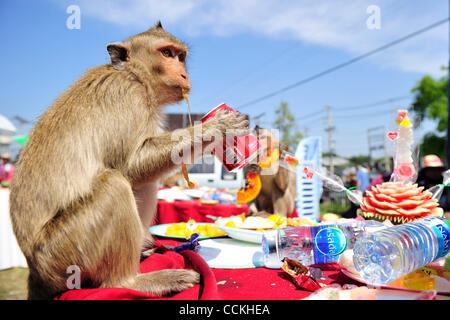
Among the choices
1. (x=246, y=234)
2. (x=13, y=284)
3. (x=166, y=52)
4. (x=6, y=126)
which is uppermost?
(x=6, y=126)

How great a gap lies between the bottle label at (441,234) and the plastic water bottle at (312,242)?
0.21 meters

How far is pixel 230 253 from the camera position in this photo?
1.54 meters

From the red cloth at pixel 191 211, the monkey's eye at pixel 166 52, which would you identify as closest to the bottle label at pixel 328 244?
the monkey's eye at pixel 166 52

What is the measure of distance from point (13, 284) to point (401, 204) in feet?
18.4

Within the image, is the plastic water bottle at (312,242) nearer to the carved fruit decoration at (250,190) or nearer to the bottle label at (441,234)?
the bottle label at (441,234)

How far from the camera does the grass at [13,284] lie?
163 inches

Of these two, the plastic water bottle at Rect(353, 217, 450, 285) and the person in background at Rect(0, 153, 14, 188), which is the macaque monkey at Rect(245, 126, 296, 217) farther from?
the person in background at Rect(0, 153, 14, 188)

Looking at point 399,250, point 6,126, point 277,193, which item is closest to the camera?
point 399,250

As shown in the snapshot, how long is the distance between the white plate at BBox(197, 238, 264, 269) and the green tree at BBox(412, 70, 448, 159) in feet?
94.5

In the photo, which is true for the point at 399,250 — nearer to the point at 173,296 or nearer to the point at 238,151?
the point at 238,151

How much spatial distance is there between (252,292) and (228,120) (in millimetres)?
770

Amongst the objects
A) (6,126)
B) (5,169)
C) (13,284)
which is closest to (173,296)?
(13,284)
